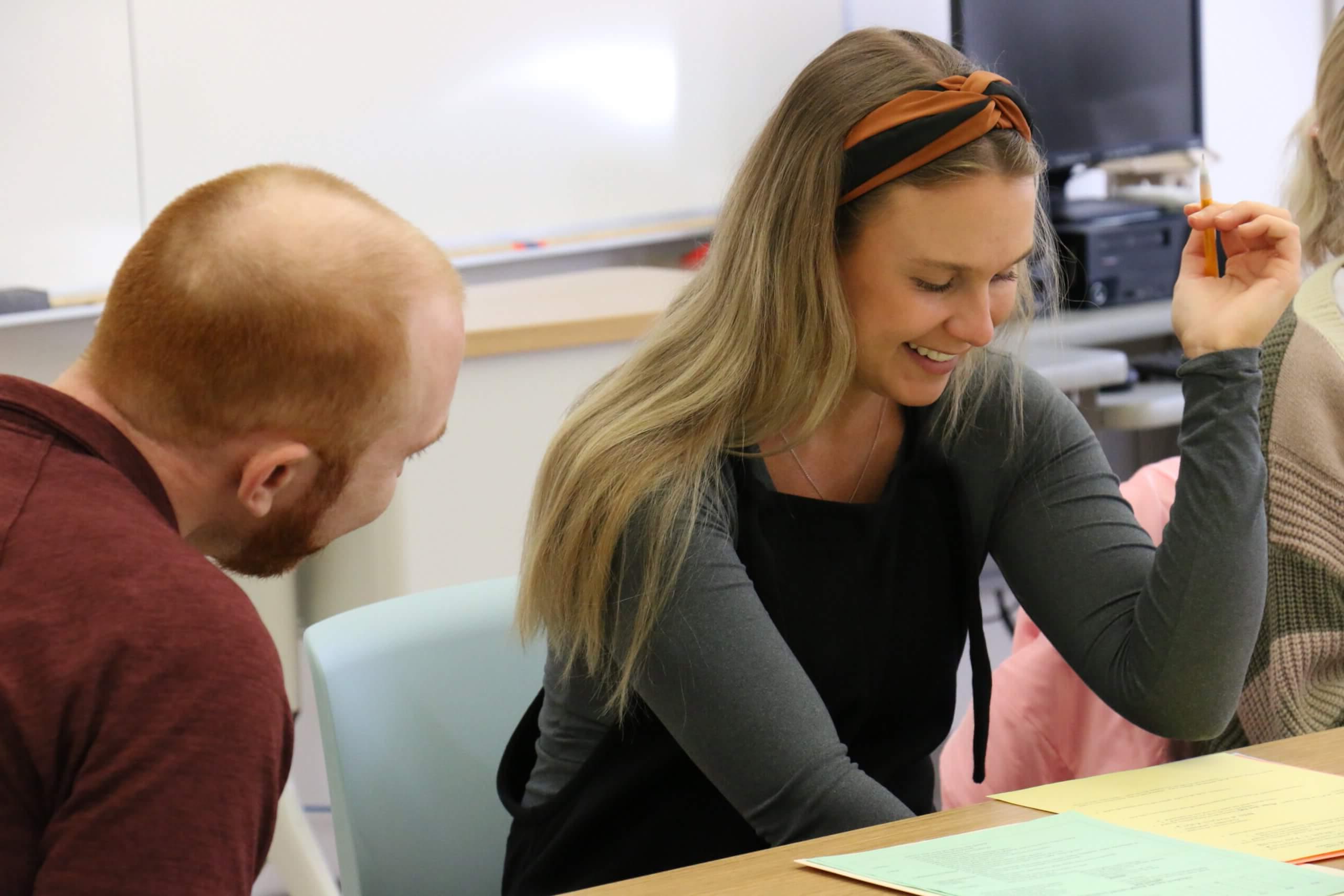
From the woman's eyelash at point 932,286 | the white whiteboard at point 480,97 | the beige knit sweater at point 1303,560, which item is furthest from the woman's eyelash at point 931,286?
the white whiteboard at point 480,97

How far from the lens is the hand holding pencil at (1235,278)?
45.4 inches

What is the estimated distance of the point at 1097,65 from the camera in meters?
3.27

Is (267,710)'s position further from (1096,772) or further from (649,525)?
(1096,772)

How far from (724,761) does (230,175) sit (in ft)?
1.80

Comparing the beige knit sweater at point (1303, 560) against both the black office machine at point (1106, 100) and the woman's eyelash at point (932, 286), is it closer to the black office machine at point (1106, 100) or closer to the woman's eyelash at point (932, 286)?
the woman's eyelash at point (932, 286)

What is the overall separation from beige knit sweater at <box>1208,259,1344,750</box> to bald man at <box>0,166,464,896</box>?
780 mm

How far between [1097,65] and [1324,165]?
75.8 inches

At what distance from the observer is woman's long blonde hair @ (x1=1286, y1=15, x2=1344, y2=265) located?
140 centimetres

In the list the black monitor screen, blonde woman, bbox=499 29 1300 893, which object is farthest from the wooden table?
the black monitor screen

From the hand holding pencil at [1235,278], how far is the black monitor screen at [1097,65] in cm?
193

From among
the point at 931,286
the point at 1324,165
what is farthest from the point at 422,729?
the point at 1324,165

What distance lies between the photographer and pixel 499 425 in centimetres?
238

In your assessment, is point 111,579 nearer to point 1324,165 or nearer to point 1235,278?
point 1235,278

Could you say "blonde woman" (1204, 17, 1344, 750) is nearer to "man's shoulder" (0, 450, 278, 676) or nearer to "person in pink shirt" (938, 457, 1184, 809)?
"person in pink shirt" (938, 457, 1184, 809)
